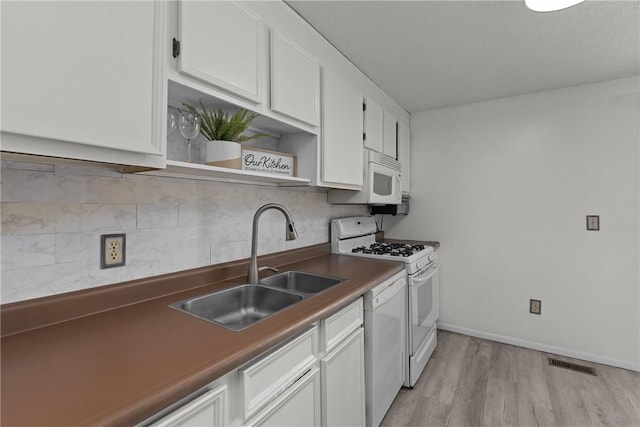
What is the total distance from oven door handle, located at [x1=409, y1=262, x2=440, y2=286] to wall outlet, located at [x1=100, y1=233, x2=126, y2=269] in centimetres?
170

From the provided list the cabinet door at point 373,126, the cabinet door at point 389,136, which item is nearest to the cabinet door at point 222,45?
the cabinet door at point 373,126

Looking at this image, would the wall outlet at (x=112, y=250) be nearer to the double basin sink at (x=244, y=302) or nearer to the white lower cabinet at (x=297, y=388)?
the double basin sink at (x=244, y=302)

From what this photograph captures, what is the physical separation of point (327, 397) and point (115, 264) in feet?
3.25

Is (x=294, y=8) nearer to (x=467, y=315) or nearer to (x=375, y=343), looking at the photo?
(x=375, y=343)

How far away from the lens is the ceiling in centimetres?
160

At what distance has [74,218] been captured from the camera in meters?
1.05

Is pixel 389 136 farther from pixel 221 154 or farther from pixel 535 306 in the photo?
pixel 535 306

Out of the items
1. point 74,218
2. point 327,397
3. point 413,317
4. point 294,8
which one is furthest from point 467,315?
point 74,218

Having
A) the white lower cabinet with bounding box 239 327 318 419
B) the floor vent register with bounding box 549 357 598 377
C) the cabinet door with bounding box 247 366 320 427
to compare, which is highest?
the white lower cabinet with bounding box 239 327 318 419

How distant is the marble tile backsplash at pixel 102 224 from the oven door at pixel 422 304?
3.91 ft

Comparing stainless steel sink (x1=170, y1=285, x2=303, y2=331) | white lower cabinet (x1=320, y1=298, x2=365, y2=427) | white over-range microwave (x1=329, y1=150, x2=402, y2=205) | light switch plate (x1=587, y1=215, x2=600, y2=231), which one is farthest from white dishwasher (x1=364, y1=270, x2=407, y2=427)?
light switch plate (x1=587, y1=215, x2=600, y2=231)

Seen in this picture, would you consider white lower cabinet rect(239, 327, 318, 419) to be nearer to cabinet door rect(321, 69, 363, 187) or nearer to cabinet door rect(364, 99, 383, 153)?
cabinet door rect(321, 69, 363, 187)

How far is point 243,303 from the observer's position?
1.48m

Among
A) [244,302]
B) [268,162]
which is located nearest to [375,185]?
[268,162]
